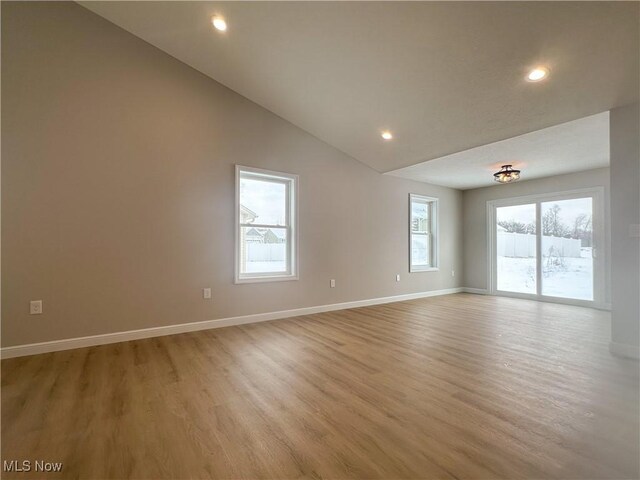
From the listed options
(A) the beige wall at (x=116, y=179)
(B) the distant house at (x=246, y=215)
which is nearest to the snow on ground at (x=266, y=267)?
(A) the beige wall at (x=116, y=179)

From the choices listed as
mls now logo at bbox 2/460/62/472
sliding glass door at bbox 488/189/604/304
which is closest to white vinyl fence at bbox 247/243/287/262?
mls now logo at bbox 2/460/62/472

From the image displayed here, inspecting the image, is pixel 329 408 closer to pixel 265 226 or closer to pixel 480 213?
pixel 265 226

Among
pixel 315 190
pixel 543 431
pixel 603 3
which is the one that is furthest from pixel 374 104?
pixel 543 431

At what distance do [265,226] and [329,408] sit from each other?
2.85m

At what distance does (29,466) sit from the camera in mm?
1293

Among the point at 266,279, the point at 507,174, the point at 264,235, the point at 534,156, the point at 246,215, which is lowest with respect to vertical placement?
the point at 266,279

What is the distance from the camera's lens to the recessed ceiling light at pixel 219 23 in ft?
9.07

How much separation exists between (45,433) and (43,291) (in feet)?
6.14

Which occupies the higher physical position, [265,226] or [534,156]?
[534,156]

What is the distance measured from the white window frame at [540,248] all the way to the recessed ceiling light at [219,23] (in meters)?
6.14

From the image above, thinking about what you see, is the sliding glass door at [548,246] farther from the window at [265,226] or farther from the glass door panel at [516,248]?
the window at [265,226]

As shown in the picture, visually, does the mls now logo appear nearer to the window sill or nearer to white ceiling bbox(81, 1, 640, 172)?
the window sill

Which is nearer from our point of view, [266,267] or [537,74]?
[537,74]

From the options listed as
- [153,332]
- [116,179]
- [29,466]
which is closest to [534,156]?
[116,179]
